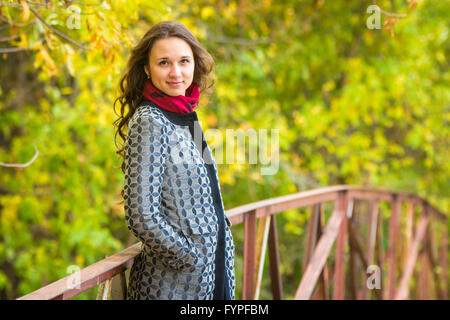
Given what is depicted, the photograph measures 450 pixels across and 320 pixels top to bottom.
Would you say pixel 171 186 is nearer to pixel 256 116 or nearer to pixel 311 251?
pixel 311 251

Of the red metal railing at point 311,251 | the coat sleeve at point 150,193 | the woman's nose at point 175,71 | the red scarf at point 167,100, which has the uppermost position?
the woman's nose at point 175,71

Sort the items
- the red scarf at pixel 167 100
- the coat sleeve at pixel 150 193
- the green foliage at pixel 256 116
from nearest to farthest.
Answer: the coat sleeve at pixel 150 193, the red scarf at pixel 167 100, the green foliage at pixel 256 116

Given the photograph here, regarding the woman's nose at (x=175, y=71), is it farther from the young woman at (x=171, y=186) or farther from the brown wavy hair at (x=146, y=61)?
the brown wavy hair at (x=146, y=61)

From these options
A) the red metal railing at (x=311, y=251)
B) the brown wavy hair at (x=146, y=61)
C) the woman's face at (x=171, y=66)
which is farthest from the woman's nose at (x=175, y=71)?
the red metal railing at (x=311, y=251)

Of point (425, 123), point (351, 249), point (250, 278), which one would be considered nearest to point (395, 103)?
point (425, 123)

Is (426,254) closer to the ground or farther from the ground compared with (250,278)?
closer to the ground

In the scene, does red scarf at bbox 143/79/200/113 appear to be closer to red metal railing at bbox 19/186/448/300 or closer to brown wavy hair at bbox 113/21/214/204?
brown wavy hair at bbox 113/21/214/204

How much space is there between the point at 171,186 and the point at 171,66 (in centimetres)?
41

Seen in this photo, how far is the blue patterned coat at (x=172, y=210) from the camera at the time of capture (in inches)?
59.1

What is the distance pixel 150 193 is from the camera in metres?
A: 1.50

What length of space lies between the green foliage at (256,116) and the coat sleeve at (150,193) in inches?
114
